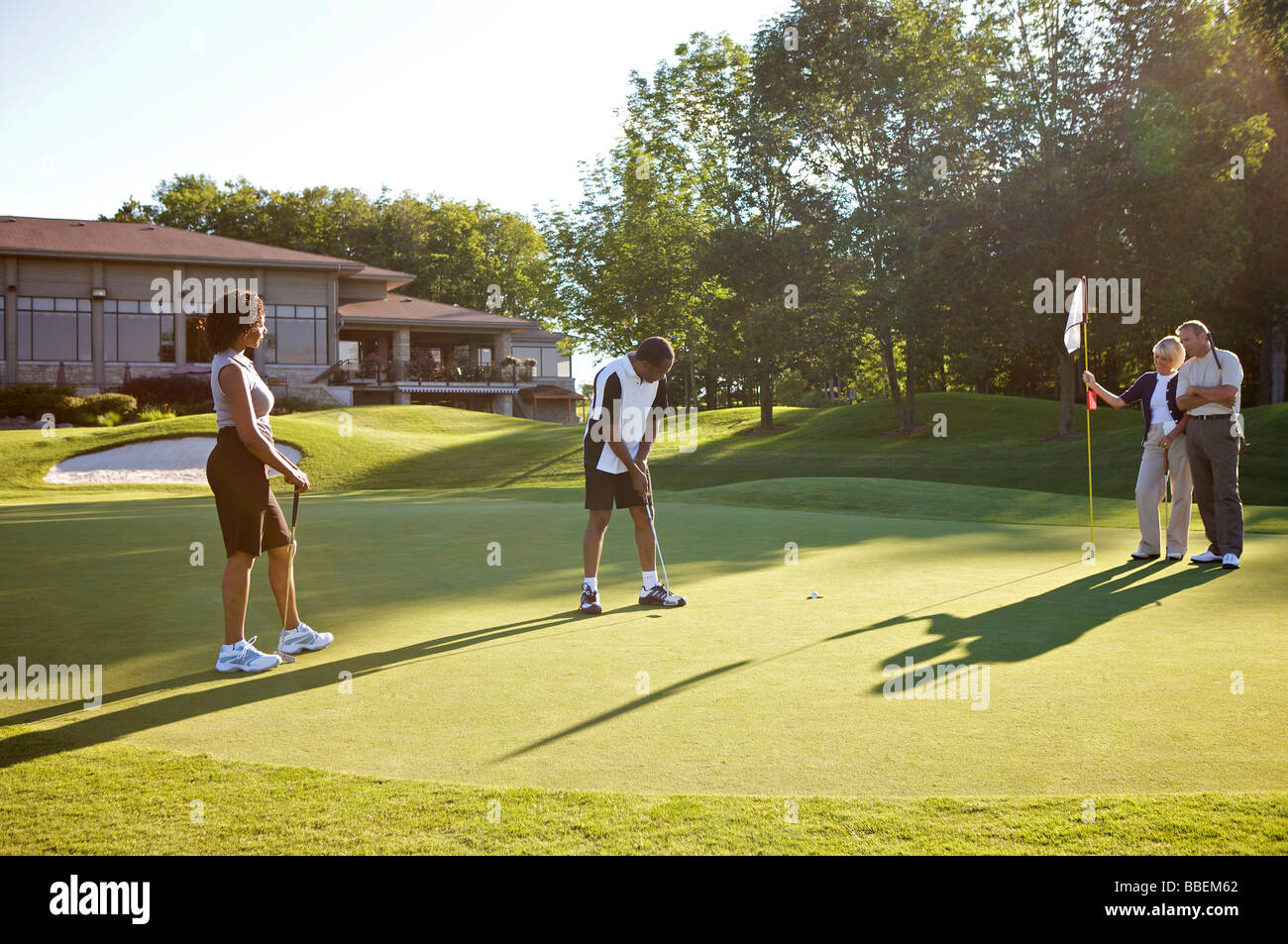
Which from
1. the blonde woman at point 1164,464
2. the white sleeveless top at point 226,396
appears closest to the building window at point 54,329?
the white sleeveless top at point 226,396

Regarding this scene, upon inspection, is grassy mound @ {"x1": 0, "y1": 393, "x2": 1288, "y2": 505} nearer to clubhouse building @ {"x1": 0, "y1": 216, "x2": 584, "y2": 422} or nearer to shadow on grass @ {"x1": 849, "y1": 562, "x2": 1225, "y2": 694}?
clubhouse building @ {"x1": 0, "y1": 216, "x2": 584, "y2": 422}

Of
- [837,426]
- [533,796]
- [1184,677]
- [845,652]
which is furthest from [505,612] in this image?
[837,426]

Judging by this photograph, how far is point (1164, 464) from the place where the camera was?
11078mm

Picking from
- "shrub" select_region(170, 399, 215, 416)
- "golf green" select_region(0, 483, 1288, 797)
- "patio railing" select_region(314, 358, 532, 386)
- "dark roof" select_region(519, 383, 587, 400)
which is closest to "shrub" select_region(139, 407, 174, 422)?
"shrub" select_region(170, 399, 215, 416)

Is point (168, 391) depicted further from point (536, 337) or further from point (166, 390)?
point (536, 337)

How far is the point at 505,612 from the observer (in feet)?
26.0

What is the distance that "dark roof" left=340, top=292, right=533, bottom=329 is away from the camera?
164ft

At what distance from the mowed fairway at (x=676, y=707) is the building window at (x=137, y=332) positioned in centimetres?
3941

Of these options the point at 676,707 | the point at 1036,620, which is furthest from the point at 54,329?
the point at 676,707

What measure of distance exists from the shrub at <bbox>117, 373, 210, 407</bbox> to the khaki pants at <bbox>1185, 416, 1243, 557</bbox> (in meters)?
37.6

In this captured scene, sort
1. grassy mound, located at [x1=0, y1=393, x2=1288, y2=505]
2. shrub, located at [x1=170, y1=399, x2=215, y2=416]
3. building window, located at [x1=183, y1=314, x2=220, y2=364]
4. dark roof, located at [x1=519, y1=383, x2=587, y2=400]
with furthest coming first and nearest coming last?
dark roof, located at [x1=519, y1=383, x2=587, y2=400] < building window, located at [x1=183, y1=314, x2=220, y2=364] < shrub, located at [x1=170, y1=399, x2=215, y2=416] < grassy mound, located at [x1=0, y1=393, x2=1288, y2=505]

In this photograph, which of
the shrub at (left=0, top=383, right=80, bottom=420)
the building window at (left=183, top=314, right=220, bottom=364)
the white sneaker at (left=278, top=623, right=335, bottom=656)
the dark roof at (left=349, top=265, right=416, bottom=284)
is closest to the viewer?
the white sneaker at (left=278, top=623, right=335, bottom=656)

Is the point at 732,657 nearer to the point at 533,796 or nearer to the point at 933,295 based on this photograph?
the point at 533,796
